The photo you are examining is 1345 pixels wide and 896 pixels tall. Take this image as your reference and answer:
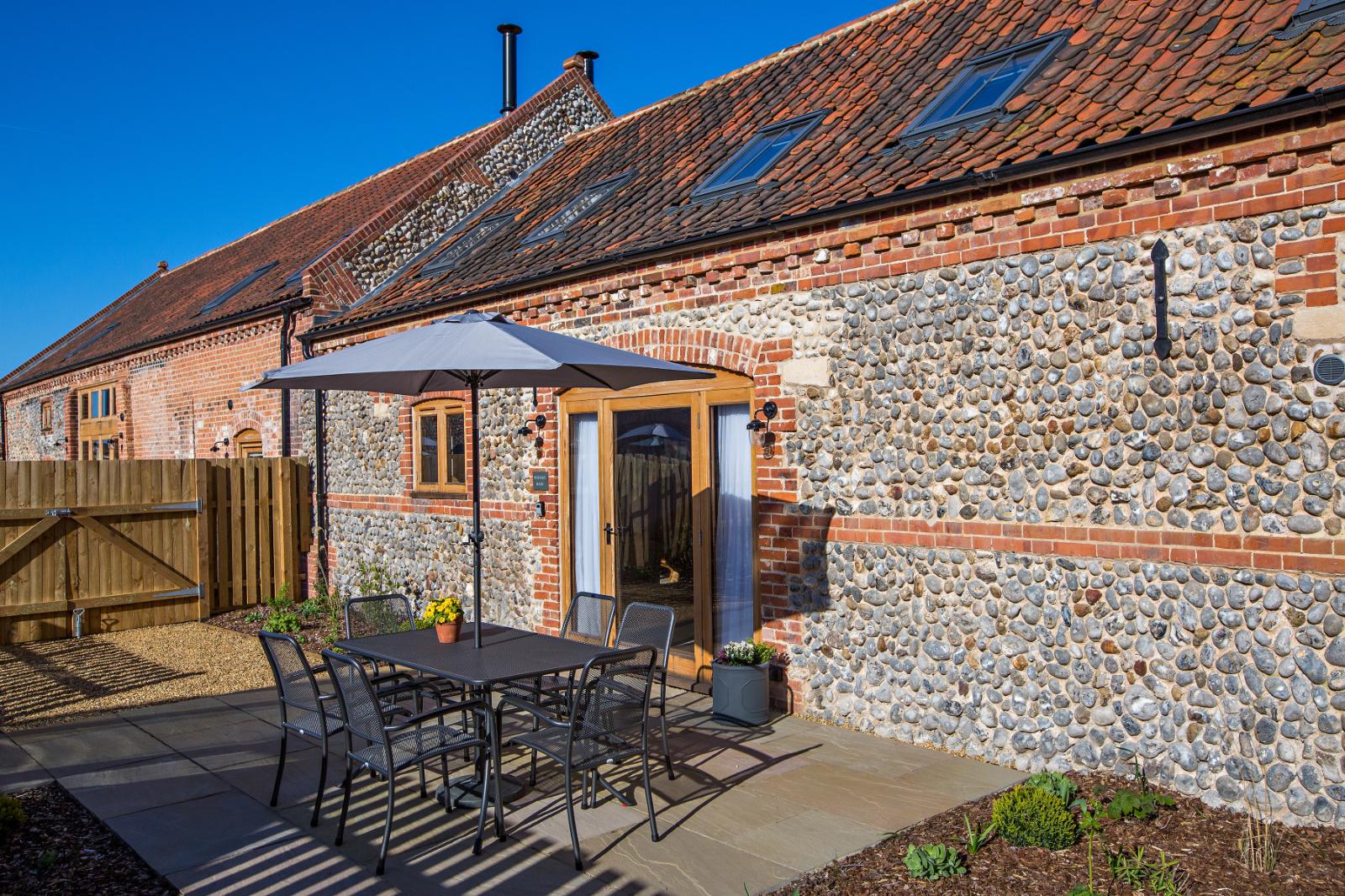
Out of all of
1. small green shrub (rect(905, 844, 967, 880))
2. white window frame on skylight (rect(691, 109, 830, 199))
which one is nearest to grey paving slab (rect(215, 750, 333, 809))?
small green shrub (rect(905, 844, 967, 880))

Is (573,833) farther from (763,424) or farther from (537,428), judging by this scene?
(537,428)

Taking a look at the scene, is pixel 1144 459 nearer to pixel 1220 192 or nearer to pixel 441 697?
pixel 1220 192

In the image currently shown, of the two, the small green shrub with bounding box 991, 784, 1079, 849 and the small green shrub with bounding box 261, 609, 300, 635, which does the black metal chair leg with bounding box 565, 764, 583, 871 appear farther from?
the small green shrub with bounding box 261, 609, 300, 635

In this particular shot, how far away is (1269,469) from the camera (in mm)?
5051

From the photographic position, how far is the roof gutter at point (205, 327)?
43.6ft

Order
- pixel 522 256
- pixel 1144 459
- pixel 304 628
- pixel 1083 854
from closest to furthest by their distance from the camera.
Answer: pixel 1083 854 → pixel 1144 459 → pixel 522 256 → pixel 304 628

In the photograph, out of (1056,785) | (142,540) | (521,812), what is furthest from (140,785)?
(142,540)

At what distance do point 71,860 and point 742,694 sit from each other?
406cm

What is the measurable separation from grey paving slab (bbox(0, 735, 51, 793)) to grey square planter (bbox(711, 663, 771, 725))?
4.33 metres

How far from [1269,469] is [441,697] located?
15.4 feet

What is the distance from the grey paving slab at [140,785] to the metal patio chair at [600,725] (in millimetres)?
2107

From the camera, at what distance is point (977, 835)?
4719 millimetres

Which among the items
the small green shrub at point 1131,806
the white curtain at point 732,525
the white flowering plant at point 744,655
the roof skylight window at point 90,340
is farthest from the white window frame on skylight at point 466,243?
the roof skylight window at point 90,340

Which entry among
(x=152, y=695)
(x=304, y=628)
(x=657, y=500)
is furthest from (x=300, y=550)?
(x=657, y=500)
